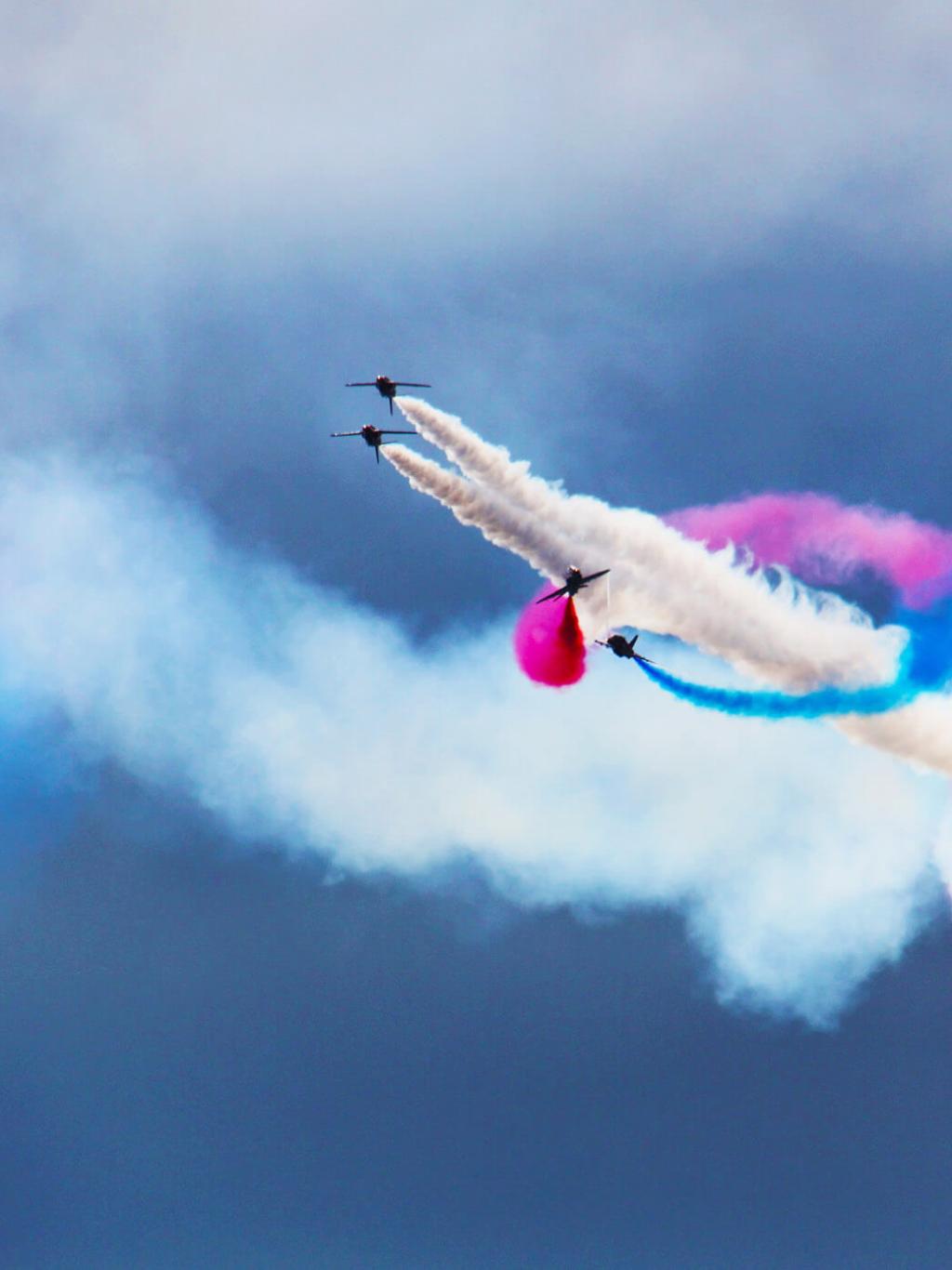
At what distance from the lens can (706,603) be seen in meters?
112

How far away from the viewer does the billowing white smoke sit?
4375 inches

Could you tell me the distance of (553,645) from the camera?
110188mm

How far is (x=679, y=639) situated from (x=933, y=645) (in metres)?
A: 8.17

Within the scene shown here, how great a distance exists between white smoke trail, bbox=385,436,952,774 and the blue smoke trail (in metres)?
0.39

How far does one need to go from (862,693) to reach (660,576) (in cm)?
763

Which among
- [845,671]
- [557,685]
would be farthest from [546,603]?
[845,671]

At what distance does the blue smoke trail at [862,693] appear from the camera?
111 metres

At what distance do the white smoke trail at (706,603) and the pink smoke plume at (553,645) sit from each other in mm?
1661

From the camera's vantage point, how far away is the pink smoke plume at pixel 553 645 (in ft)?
361

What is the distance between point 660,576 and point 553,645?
169 inches

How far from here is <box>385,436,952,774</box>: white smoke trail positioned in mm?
111125

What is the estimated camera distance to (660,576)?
11144 centimetres

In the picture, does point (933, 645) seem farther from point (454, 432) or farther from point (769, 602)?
point (454, 432)

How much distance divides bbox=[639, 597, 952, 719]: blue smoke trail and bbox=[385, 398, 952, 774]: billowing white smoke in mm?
416
